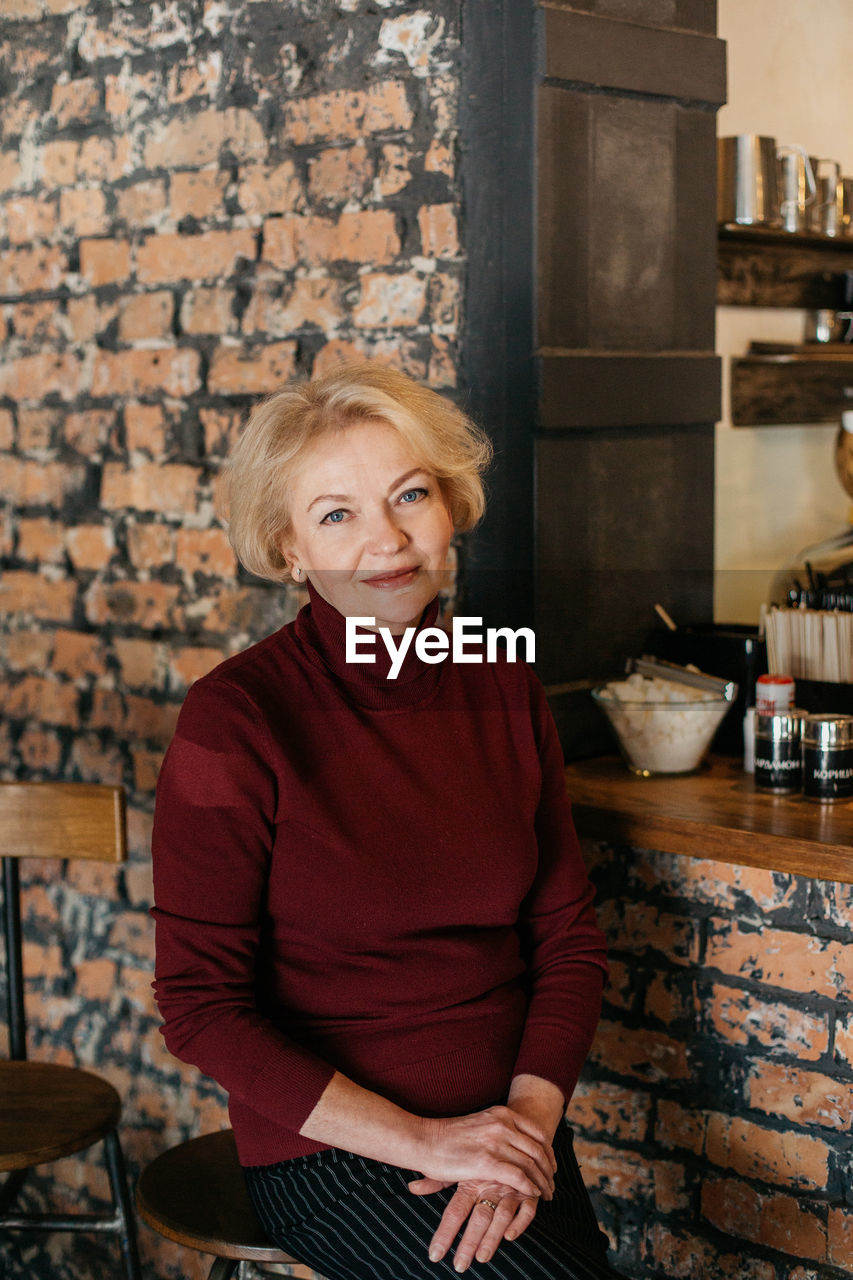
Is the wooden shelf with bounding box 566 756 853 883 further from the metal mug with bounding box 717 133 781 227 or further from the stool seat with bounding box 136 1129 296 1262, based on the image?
the metal mug with bounding box 717 133 781 227

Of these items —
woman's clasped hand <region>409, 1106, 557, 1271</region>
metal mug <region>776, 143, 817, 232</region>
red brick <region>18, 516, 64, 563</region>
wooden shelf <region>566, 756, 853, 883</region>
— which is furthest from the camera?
metal mug <region>776, 143, 817, 232</region>

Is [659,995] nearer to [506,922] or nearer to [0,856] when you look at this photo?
[506,922]

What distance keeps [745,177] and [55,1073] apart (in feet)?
7.59

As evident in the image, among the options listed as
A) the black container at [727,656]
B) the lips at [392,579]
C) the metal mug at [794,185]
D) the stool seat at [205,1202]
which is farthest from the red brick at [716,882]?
the metal mug at [794,185]

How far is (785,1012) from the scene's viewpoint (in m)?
1.86

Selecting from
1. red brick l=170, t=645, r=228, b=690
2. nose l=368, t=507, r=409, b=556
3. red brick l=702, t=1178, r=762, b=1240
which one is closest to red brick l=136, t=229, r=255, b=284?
red brick l=170, t=645, r=228, b=690

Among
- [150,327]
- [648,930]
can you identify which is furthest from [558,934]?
[150,327]

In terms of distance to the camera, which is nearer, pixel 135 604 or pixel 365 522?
pixel 365 522

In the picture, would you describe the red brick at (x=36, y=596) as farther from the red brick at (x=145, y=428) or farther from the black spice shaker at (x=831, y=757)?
the black spice shaker at (x=831, y=757)

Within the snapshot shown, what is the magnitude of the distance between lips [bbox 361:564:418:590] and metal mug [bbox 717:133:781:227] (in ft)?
5.55

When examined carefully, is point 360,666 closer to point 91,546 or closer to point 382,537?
point 382,537

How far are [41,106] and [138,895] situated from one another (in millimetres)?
1511

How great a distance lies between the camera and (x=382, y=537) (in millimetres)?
1663

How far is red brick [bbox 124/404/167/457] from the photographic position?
2512 millimetres
